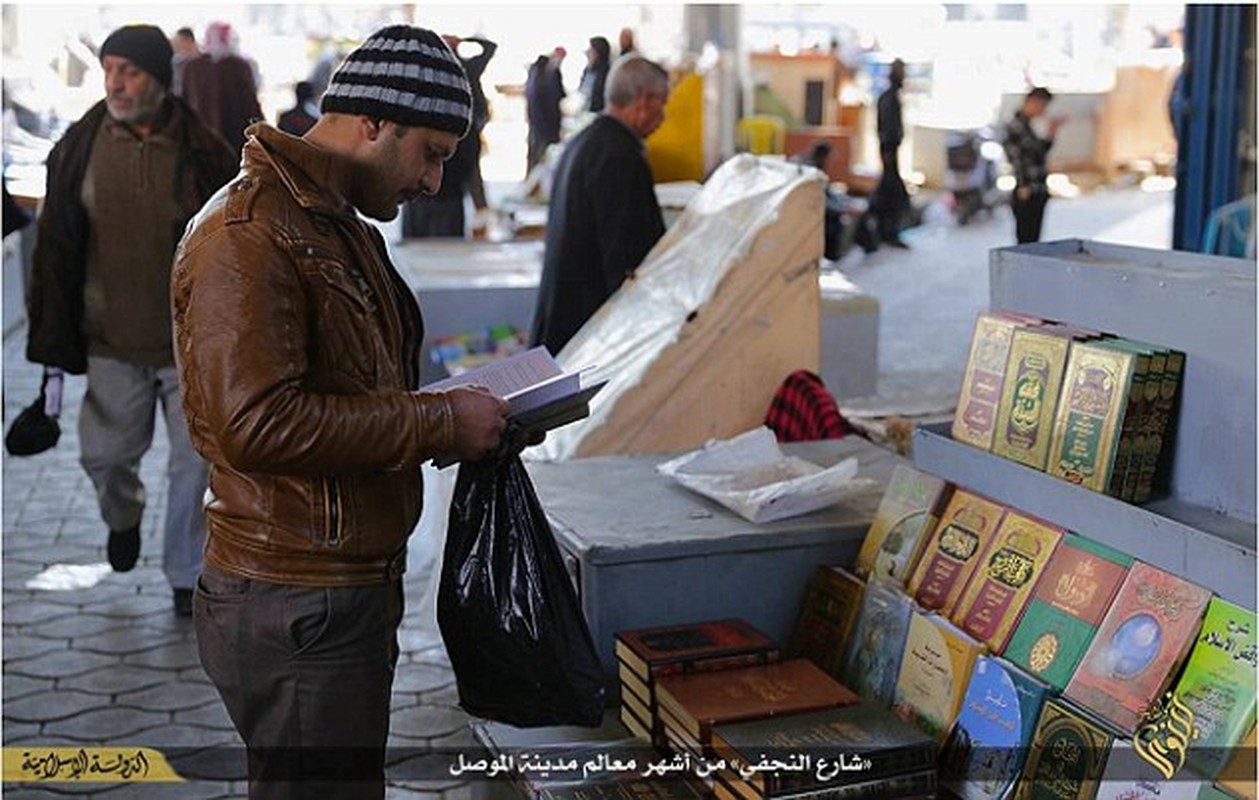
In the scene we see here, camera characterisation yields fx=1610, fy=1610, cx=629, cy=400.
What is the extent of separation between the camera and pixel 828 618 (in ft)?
10.6

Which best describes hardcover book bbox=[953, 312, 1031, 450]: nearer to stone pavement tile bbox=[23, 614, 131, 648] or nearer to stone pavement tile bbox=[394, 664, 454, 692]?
stone pavement tile bbox=[394, 664, 454, 692]

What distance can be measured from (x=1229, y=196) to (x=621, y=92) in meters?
5.14

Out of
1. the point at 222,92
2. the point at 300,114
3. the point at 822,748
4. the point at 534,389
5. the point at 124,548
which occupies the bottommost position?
the point at 124,548

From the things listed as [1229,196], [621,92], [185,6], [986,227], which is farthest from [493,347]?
[185,6]

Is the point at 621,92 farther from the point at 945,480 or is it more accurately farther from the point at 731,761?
the point at 731,761

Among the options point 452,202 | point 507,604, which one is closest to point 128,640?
point 507,604

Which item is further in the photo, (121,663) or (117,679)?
(121,663)

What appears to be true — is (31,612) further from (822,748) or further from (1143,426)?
(1143,426)

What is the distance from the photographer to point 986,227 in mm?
14984

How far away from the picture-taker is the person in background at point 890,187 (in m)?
13.4

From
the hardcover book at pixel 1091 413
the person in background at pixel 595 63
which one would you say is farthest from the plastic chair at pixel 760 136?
the hardcover book at pixel 1091 413

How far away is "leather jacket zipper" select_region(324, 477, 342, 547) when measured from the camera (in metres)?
2.29

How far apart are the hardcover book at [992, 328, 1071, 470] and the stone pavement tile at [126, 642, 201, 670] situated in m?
2.60

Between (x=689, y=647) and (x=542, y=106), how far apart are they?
787 cm
